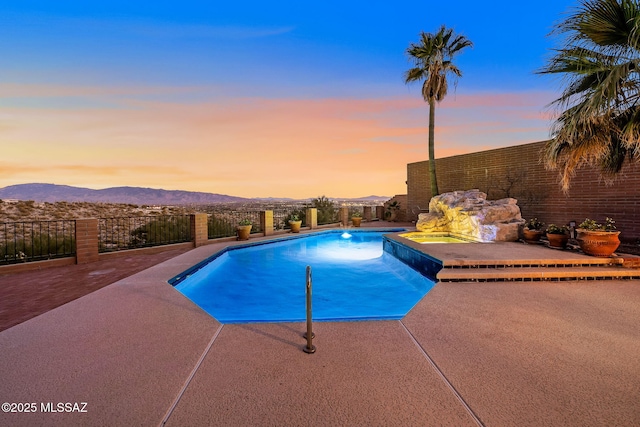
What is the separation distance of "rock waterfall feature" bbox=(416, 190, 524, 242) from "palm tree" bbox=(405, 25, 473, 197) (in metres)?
2.78

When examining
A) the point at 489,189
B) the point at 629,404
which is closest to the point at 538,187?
the point at 489,189

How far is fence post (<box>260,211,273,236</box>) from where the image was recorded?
11820 millimetres

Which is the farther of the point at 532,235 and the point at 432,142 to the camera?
the point at 432,142

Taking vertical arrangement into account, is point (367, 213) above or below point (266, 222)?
above

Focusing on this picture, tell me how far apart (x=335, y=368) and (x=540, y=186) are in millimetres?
11259

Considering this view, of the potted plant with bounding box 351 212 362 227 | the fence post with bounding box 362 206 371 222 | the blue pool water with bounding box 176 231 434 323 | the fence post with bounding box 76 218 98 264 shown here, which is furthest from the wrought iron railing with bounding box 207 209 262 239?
the fence post with bounding box 362 206 371 222

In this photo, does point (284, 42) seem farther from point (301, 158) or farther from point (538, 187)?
point (538, 187)

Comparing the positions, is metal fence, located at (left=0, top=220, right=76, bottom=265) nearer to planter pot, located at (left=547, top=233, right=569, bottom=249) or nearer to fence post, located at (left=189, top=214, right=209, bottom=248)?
fence post, located at (left=189, top=214, right=209, bottom=248)

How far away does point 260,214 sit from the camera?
39.0 feet

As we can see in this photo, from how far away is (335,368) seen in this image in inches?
93.7

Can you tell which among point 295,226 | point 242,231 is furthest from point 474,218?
point 242,231

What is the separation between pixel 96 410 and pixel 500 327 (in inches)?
149

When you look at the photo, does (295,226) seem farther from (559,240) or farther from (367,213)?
(559,240)

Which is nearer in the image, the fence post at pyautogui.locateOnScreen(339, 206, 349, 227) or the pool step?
the pool step
